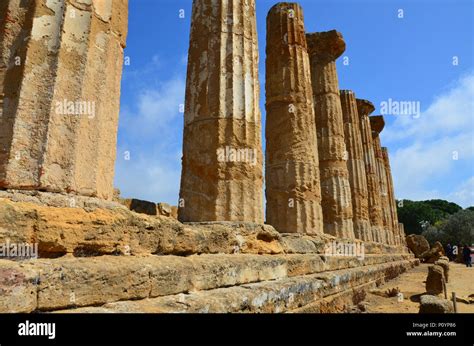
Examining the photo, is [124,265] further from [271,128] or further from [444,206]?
[444,206]

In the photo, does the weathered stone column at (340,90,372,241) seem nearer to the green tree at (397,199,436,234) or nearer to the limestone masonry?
the limestone masonry

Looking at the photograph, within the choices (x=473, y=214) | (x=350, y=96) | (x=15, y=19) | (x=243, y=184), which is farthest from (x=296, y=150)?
(x=473, y=214)

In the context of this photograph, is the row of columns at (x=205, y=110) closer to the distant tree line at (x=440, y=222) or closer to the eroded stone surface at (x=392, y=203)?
the eroded stone surface at (x=392, y=203)

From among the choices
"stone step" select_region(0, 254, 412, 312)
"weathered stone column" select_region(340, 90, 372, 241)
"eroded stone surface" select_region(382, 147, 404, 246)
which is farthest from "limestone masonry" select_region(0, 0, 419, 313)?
"eroded stone surface" select_region(382, 147, 404, 246)

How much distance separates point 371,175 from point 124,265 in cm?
1920

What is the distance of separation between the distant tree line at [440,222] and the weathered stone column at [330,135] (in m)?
18.7

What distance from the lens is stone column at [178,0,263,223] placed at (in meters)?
5.80

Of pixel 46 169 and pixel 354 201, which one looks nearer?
pixel 46 169

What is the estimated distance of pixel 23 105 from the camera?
3033 millimetres

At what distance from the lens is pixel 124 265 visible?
2805 mm

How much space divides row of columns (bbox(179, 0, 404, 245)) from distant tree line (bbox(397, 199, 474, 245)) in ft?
62.0

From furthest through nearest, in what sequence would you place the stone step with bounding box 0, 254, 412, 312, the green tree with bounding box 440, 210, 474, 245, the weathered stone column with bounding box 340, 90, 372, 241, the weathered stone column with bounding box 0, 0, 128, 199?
the green tree with bounding box 440, 210, 474, 245, the weathered stone column with bounding box 340, 90, 372, 241, the weathered stone column with bounding box 0, 0, 128, 199, the stone step with bounding box 0, 254, 412, 312
